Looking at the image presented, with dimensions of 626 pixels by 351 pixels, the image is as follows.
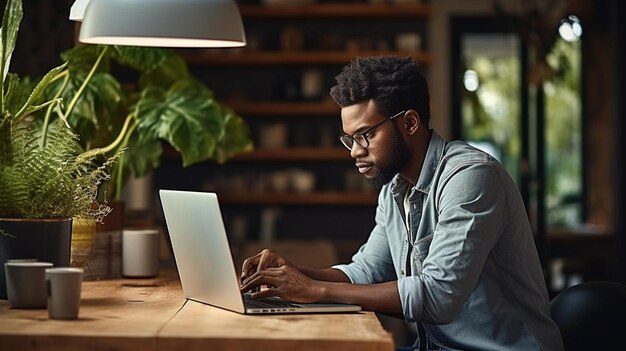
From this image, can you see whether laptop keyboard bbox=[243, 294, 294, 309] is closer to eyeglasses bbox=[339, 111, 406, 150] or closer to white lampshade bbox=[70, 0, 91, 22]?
eyeglasses bbox=[339, 111, 406, 150]

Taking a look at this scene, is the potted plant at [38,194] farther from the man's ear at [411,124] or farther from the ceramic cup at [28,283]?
the man's ear at [411,124]

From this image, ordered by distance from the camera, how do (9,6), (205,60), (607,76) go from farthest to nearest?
(607,76), (205,60), (9,6)

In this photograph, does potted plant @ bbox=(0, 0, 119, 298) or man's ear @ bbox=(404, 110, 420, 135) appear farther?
man's ear @ bbox=(404, 110, 420, 135)

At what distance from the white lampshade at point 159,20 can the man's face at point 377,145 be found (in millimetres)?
428

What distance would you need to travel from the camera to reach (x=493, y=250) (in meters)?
2.56

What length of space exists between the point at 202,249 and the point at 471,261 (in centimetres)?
60

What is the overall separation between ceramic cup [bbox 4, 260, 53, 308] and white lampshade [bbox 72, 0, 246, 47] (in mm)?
693

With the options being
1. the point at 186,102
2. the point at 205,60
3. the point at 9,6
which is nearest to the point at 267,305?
the point at 9,6

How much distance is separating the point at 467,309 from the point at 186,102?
1.59 metres

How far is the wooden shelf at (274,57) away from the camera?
7625mm

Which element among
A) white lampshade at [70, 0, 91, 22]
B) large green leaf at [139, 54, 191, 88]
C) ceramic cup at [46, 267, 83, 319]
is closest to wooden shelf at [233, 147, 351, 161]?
large green leaf at [139, 54, 191, 88]

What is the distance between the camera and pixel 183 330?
2.09 m

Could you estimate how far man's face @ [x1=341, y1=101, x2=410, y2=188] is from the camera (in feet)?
8.87

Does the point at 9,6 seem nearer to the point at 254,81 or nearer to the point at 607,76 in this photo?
the point at 254,81
